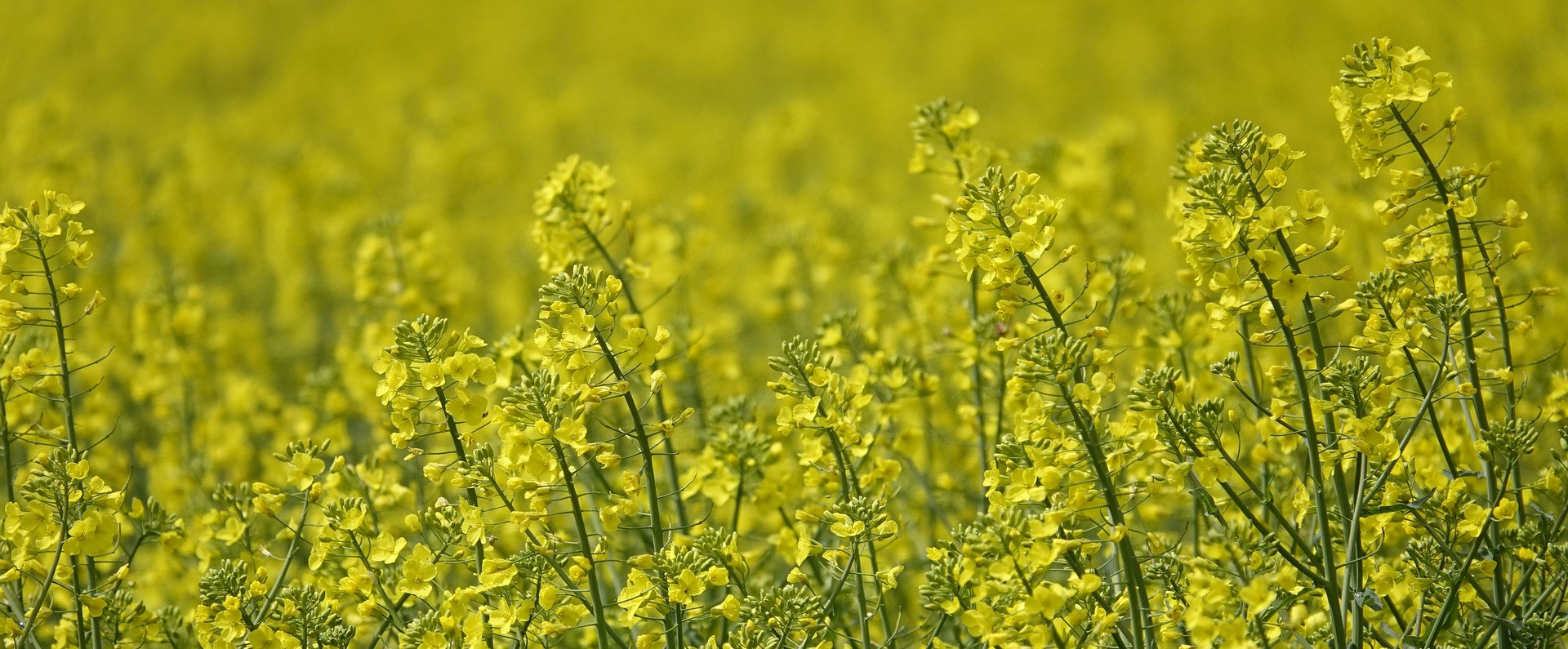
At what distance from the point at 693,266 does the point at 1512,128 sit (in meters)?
5.29

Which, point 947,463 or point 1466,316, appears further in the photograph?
point 947,463

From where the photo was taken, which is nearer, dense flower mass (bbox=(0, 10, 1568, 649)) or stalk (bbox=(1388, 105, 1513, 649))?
dense flower mass (bbox=(0, 10, 1568, 649))

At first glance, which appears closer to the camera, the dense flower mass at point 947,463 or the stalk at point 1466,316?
the dense flower mass at point 947,463

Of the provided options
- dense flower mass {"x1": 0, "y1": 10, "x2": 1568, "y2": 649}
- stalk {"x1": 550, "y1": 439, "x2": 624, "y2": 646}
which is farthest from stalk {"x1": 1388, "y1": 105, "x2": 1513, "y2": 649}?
stalk {"x1": 550, "y1": 439, "x2": 624, "y2": 646}

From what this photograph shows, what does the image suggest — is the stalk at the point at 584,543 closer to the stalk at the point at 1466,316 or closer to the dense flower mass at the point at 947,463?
the dense flower mass at the point at 947,463

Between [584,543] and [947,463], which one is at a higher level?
[947,463]

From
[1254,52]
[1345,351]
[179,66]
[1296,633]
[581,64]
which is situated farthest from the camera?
[581,64]

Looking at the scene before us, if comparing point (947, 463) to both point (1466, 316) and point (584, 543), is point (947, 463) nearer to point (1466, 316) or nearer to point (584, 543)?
point (1466, 316)

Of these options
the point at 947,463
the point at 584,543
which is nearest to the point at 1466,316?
the point at 584,543

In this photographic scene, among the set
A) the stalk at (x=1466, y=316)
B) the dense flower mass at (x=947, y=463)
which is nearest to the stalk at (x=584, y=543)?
the dense flower mass at (x=947, y=463)

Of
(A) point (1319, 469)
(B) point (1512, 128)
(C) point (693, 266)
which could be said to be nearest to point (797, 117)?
(C) point (693, 266)

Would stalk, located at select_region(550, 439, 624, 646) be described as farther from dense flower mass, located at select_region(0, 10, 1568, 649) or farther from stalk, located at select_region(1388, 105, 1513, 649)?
stalk, located at select_region(1388, 105, 1513, 649)

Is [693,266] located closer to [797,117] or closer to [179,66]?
[797,117]

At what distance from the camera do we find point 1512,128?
271 inches
